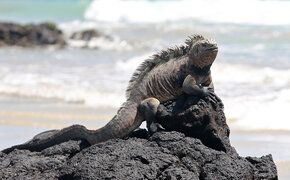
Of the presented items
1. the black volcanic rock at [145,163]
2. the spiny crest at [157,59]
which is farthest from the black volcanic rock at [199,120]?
the spiny crest at [157,59]

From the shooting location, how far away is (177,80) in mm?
5758

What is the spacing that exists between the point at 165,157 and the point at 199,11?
5144 cm

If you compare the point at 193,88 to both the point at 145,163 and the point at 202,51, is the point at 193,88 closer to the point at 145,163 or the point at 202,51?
the point at 202,51

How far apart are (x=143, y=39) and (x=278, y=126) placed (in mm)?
23085

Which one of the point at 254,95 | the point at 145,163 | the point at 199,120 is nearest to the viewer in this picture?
the point at 145,163

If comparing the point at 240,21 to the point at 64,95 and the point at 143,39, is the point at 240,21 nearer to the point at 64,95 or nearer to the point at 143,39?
the point at 143,39

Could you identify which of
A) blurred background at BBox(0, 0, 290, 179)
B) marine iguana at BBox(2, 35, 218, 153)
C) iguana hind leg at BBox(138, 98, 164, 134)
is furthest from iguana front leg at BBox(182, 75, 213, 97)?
blurred background at BBox(0, 0, 290, 179)

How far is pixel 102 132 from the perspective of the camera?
5621mm

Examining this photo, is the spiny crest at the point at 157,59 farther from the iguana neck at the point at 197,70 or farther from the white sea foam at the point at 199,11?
the white sea foam at the point at 199,11

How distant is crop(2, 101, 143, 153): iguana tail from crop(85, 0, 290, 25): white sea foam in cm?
3409

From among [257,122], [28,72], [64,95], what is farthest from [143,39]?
[257,122]

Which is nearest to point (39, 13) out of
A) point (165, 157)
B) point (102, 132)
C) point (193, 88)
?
point (102, 132)

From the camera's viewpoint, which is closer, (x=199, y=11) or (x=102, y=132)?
(x=102, y=132)

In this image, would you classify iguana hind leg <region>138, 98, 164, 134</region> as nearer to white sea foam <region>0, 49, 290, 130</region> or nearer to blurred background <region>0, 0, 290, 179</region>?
blurred background <region>0, 0, 290, 179</region>
